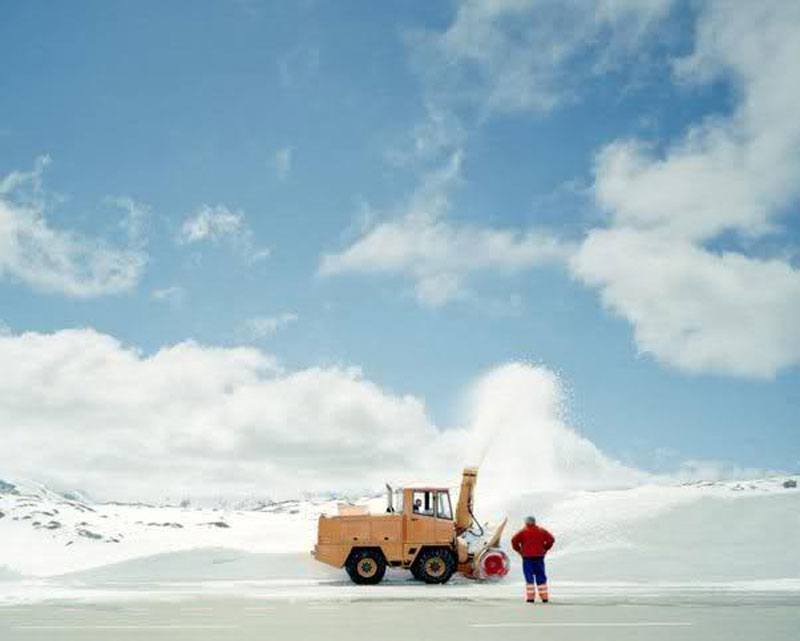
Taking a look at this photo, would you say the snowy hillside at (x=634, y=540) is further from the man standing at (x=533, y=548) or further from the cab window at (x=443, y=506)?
the man standing at (x=533, y=548)

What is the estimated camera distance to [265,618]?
11.6 meters

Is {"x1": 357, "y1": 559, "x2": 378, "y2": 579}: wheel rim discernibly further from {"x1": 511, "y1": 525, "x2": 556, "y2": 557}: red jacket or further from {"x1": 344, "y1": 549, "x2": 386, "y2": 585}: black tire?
{"x1": 511, "y1": 525, "x2": 556, "y2": 557}: red jacket

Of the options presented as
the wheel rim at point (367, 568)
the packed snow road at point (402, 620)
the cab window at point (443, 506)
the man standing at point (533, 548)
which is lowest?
the packed snow road at point (402, 620)

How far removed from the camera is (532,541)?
15.7 metres

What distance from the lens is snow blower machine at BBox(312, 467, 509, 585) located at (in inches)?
854

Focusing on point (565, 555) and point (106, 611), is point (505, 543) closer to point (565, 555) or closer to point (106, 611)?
point (565, 555)

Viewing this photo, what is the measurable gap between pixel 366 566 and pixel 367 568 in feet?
0.20

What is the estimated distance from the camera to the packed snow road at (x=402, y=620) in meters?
9.59

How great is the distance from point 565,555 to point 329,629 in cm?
1835

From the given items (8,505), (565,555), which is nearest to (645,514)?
(565,555)

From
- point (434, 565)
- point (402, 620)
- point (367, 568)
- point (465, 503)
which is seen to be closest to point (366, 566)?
point (367, 568)

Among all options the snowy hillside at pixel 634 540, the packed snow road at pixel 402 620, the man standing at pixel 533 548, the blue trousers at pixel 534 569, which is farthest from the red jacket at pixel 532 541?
the snowy hillside at pixel 634 540

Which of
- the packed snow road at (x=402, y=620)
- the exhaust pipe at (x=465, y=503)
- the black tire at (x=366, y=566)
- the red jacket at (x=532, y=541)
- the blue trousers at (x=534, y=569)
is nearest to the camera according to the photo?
the packed snow road at (x=402, y=620)

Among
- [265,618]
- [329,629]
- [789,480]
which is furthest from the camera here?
[789,480]
